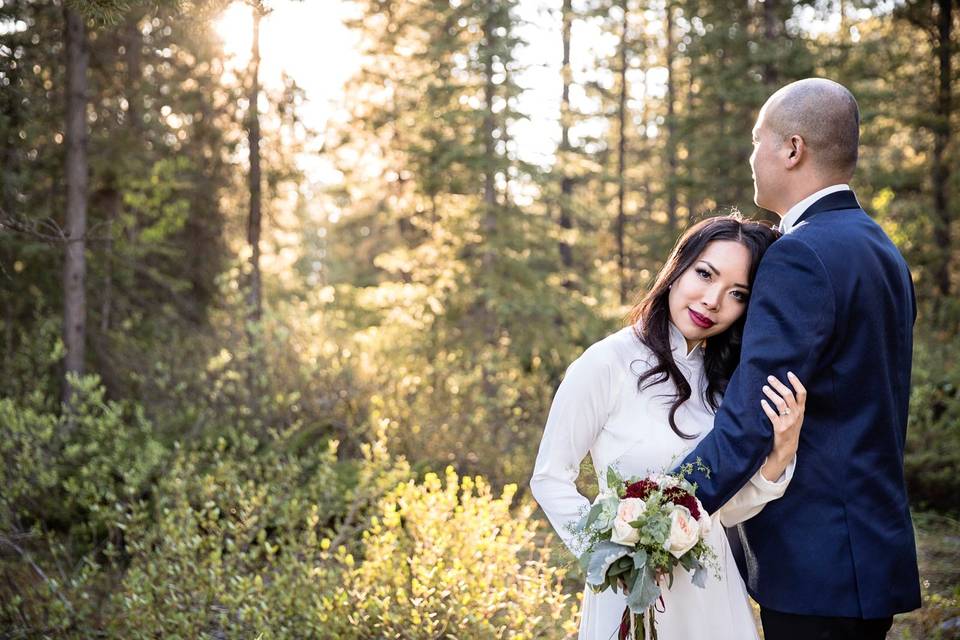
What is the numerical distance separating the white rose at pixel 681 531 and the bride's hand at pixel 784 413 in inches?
13.5

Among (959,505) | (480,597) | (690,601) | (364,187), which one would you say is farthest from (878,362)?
(364,187)

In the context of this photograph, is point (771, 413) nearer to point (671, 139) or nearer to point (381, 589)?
point (381, 589)

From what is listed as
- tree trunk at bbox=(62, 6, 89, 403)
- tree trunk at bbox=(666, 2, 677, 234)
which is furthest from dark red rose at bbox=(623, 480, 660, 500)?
tree trunk at bbox=(666, 2, 677, 234)

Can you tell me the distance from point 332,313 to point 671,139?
28.9 feet

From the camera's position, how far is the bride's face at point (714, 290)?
2.98 metres

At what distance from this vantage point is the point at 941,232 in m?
16.3

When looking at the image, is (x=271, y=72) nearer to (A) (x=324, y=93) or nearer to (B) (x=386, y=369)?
(B) (x=386, y=369)

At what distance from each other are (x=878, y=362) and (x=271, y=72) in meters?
11.4

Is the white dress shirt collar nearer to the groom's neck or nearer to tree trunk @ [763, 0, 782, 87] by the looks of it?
the groom's neck

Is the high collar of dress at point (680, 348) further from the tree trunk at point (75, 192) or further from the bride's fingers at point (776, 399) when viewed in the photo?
the tree trunk at point (75, 192)

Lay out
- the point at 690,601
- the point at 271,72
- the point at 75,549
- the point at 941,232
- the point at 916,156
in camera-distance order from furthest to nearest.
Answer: the point at 916,156
the point at 941,232
the point at 271,72
the point at 75,549
the point at 690,601

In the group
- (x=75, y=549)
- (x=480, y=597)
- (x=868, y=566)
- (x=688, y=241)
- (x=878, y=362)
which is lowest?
(x=75, y=549)

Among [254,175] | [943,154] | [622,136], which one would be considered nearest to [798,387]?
[254,175]

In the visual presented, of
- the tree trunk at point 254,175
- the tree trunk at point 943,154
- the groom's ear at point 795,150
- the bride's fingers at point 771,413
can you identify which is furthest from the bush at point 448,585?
the tree trunk at point 943,154
